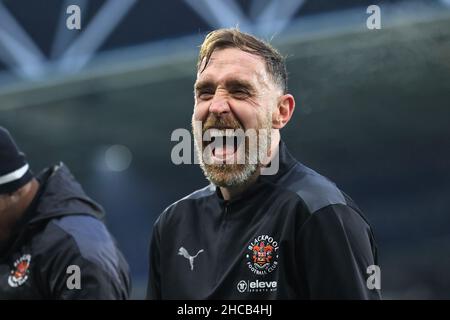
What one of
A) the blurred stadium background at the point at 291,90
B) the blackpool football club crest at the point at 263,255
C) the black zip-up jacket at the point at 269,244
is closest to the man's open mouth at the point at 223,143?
the black zip-up jacket at the point at 269,244

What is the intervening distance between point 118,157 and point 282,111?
3.60 meters

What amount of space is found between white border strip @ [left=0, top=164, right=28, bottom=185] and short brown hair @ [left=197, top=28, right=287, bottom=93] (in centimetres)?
117

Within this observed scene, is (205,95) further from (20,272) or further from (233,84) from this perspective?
(20,272)

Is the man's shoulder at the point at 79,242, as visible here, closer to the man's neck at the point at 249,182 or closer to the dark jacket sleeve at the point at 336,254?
the man's neck at the point at 249,182

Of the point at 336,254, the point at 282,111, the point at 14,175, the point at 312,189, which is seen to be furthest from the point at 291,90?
the point at 336,254

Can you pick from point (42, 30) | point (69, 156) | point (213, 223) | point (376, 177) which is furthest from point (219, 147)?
point (69, 156)

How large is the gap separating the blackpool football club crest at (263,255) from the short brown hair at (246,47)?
0.44 meters

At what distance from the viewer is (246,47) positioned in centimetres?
177

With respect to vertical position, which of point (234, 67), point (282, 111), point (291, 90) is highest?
point (291, 90)

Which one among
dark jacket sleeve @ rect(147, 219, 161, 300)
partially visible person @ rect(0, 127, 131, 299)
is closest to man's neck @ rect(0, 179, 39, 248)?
partially visible person @ rect(0, 127, 131, 299)

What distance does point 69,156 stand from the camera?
5309 millimetres

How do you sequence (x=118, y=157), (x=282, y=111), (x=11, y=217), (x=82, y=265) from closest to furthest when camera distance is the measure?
(x=282, y=111)
(x=82, y=265)
(x=11, y=217)
(x=118, y=157)

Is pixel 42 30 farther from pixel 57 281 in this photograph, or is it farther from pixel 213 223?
pixel 213 223

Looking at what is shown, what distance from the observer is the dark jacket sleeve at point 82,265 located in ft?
7.69
